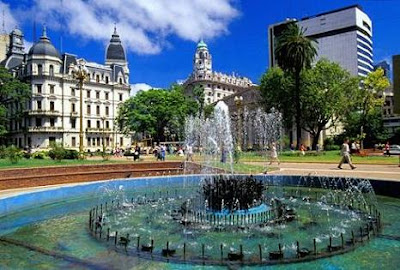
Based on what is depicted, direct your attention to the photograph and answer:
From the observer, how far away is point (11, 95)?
216ft

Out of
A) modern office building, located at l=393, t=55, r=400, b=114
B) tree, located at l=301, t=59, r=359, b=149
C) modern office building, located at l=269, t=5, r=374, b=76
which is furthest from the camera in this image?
modern office building, located at l=269, t=5, r=374, b=76

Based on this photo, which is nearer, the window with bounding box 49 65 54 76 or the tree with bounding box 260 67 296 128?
the tree with bounding box 260 67 296 128

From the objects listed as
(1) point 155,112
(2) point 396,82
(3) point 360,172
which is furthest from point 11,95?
(2) point 396,82

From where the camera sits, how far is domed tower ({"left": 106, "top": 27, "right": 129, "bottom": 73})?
90.7 m

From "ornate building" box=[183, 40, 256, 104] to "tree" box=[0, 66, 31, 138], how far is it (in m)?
61.2

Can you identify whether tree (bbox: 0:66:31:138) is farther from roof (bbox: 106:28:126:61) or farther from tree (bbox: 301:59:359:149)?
tree (bbox: 301:59:359:149)

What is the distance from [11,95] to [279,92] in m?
46.8

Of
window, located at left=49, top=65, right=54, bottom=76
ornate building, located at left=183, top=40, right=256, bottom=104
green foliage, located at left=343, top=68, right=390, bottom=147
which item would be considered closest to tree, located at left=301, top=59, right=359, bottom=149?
green foliage, located at left=343, top=68, right=390, bottom=147

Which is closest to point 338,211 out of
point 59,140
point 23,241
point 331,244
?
point 331,244

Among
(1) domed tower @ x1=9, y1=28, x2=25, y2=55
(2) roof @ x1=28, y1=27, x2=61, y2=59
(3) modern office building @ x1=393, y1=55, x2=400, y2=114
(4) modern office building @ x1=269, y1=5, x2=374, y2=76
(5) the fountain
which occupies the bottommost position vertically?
(5) the fountain

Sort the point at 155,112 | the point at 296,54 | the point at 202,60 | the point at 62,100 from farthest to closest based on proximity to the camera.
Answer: the point at 202,60 < the point at 62,100 < the point at 155,112 < the point at 296,54

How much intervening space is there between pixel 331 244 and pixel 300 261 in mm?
1503

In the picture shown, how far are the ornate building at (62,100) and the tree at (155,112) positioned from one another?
9017 mm

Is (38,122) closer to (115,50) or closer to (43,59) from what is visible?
(43,59)
